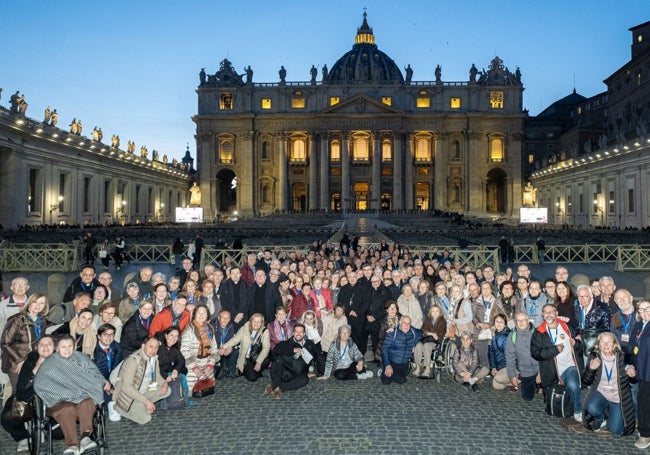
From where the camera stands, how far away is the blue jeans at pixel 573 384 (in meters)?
7.91

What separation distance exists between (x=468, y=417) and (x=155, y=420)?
4585 millimetres

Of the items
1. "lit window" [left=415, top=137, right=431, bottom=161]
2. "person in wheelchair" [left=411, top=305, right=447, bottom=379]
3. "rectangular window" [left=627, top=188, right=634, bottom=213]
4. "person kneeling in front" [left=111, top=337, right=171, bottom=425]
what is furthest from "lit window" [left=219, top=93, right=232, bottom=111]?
"person kneeling in front" [left=111, top=337, right=171, bottom=425]

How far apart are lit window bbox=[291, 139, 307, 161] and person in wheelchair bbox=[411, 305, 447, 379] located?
73589mm

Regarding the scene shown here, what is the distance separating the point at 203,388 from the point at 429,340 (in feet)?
13.3

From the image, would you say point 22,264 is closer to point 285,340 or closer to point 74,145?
point 285,340

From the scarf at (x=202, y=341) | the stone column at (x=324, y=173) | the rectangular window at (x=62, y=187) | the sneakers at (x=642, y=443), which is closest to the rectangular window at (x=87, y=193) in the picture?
the rectangular window at (x=62, y=187)

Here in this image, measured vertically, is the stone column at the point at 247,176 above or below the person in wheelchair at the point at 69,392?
above

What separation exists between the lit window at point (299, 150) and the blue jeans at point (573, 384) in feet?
249

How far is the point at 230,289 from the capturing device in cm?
1127

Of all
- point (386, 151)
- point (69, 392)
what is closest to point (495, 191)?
point (386, 151)

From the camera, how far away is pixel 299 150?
8325 centimetres

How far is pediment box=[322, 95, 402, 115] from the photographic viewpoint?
77812 millimetres

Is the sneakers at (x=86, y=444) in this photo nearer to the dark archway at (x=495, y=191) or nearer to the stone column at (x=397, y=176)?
the stone column at (x=397, y=176)

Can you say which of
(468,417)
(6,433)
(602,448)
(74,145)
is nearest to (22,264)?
(6,433)
